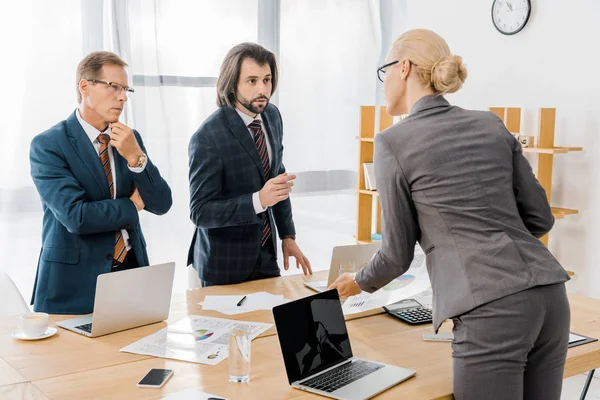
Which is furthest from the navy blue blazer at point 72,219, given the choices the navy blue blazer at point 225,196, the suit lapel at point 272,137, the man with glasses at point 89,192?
the suit lapel at point 272,137

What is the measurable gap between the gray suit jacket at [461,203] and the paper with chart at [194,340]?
0.62 metres

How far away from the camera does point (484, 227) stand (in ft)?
5.51

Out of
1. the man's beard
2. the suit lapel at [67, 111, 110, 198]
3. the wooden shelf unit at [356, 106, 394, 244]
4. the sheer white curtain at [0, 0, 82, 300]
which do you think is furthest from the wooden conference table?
the wooden shelf unit at [356, 106, 394, 244]

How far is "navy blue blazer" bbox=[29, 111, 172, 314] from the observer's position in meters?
2.41

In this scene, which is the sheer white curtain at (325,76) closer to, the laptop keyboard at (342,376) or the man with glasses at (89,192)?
the man with glasses at (89,192)

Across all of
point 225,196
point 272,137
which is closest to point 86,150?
point 225,196

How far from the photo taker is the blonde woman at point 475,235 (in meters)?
1.66

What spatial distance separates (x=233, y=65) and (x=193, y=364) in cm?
140

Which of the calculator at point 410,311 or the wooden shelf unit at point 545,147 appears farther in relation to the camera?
the wooden shelf unit at point 545,147

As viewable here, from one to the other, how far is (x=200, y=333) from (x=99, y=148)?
0.86 metres

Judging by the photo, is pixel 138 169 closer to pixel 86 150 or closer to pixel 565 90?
pixel 86 150

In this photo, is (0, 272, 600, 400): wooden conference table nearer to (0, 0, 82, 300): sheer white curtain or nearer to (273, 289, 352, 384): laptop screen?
(273, 289, 352, 384): laptop screen

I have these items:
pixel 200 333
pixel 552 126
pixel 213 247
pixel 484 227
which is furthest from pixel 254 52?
pixel 552 126

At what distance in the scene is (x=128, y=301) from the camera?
2.17 metres
